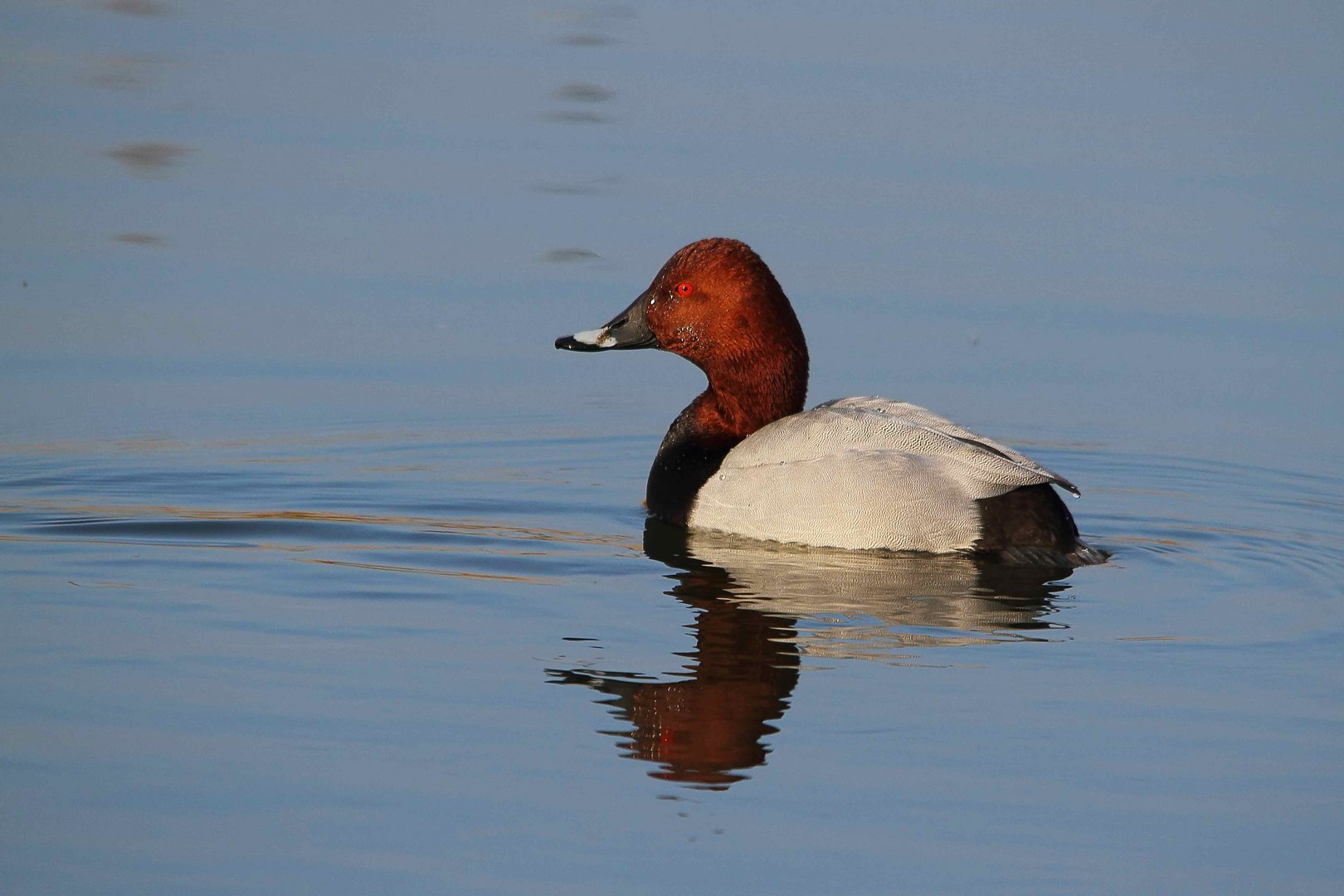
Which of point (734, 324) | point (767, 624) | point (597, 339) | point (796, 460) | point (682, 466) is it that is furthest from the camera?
point (597, 339)

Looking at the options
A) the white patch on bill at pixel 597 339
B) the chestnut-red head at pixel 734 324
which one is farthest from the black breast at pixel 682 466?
the white patch on bill at pixel 597 339

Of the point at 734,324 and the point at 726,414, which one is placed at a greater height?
the point at 734,324

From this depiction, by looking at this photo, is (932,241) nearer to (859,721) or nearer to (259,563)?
(259,563)

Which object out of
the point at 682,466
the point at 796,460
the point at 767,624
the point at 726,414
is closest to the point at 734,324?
the point at 726,414

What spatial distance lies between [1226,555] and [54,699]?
13.5 ft

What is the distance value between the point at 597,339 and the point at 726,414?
0.67 metres

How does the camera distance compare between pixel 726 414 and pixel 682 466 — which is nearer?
pixel 682 466

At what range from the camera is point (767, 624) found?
6000mm

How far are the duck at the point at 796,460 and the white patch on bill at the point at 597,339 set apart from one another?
13 cm

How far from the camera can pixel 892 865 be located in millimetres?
4320

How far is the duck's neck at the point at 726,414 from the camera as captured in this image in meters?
7.55

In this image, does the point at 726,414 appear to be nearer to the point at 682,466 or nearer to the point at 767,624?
the point at 682,466

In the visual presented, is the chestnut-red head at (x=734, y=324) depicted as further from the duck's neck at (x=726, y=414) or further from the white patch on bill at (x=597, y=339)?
the white patch on bill at (x=597, y=339)

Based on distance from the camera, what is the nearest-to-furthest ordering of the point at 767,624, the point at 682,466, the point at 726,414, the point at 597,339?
the point at 767,624
the point at 682,466
the point at 726,414
the point at 597,339
